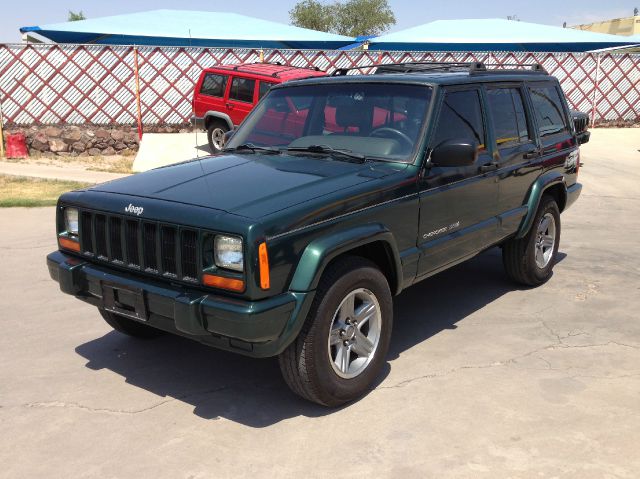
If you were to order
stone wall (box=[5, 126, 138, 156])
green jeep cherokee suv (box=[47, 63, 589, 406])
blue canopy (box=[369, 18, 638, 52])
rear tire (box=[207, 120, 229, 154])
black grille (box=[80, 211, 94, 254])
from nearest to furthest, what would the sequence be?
1. green jeep cherokee suv (box=[47, 63, 589, 406])
2. black grille (box=[80, 211, 94, 254])
3. rear tire (box=[207, 120, 229, 154])
4. stone wall (box=[5, 126, 138, 156])
5. blue canopy (box=[369, 18, 638, 52])

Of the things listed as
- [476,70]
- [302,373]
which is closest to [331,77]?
[476,70]

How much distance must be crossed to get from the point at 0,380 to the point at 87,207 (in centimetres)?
124

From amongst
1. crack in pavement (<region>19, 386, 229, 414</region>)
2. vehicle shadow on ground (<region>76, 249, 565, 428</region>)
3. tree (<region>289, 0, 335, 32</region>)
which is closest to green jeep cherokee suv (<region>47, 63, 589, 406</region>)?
vehicle shadow on ground (<region>76, 249, 565, 428</region>)

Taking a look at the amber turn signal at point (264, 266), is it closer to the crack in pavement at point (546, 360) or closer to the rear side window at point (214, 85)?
the crack in pavement at point (546, 360)

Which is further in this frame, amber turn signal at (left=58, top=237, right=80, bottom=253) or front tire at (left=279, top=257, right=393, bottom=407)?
amber turn signal at (left=58, top=237, right=80, bottom=253)

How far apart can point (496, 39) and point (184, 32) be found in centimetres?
1074

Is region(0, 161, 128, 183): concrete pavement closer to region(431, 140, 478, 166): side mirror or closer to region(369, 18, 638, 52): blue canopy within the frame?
region(431, 140, 478, 166): side mirror

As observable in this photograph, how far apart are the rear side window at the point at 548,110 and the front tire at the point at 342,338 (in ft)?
8.88

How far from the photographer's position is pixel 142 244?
3.62 meters

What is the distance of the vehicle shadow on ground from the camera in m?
3.83

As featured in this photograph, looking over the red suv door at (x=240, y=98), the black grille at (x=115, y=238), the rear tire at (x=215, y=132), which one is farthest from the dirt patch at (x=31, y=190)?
the black grille at (x=115, y=238)

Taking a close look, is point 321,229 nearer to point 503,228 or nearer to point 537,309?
point 503,228

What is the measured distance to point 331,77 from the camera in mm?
4996

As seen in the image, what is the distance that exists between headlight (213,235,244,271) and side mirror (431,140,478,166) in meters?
1.55
